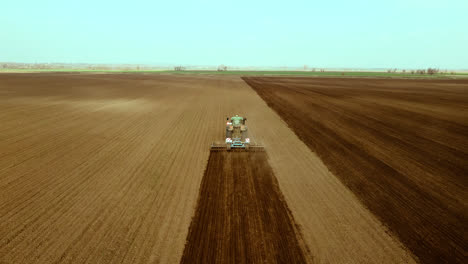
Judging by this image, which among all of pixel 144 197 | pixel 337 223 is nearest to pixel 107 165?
pixel 144 197

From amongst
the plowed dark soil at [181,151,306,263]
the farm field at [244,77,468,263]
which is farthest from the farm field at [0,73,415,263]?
the farm field at [244,77,468,263]

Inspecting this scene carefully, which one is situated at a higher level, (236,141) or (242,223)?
(236,141)

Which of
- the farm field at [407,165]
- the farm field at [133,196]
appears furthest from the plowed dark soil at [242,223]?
the farm field at [407,165]

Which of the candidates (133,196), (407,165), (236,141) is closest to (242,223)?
(133,196)

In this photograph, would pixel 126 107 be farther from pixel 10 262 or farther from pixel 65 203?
pixel 10 262

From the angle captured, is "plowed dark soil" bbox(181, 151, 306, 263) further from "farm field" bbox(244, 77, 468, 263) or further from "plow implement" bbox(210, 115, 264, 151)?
"farm field" bbox(244, 77, 468, 263)

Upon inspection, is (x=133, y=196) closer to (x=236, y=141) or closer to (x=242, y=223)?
(x=242, y=223)
